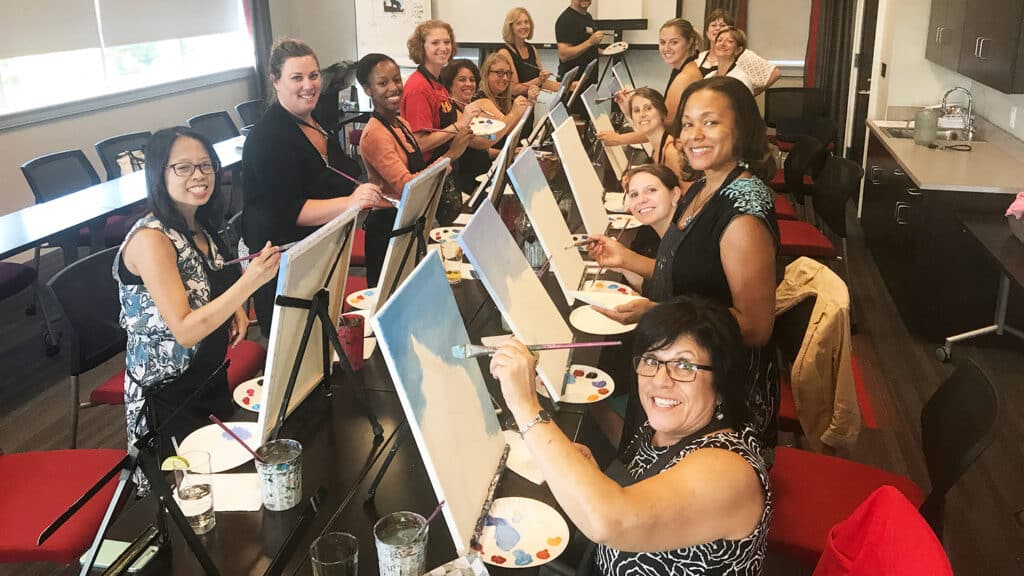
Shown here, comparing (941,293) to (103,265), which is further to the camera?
(941,293)

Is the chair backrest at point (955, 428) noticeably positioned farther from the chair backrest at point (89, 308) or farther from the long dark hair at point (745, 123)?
the chair backrest at point (89, 308)

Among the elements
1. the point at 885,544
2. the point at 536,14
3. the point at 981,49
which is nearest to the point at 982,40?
the point at 981,49

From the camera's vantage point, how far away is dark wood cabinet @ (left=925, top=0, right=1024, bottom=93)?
13.1ft

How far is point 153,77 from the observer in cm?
732

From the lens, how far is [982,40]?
4441mm

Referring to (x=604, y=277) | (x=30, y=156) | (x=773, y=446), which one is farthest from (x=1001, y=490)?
(x=30, y=156)

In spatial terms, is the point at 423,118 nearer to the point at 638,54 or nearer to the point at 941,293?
the point at 941,293

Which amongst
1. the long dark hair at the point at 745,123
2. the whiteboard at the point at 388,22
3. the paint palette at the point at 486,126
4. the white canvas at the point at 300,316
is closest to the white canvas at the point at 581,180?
the paint palette at the point at 486,126

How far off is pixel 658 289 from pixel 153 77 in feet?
20.5

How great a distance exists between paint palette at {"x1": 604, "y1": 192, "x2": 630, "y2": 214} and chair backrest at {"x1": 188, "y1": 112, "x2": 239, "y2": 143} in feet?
10.2

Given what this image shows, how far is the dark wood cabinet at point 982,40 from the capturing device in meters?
4.00

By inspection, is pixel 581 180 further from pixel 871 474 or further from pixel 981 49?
pixel 981 49

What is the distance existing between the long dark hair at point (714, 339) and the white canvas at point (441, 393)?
1.18 ft

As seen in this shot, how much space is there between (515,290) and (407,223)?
0.45 meters
